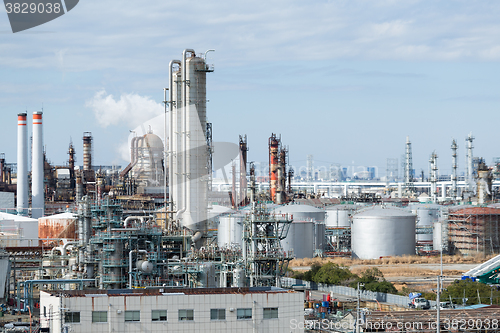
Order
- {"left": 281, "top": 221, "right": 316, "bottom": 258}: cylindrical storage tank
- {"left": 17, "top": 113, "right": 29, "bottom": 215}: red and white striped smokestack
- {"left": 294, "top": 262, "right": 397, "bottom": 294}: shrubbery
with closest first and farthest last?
{"left": 294, "top": 262, "right": 397, "bottom": 294}: shrubbery
{"left": 281, "top": 221, "right": 316, "bottom": 258}: cylindrical storage tank
{"left": 17, "top": 113, "right": 29, "bottom": 215}: red and white striped smokestack

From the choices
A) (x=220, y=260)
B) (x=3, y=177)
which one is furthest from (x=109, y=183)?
(x=220, y=260)

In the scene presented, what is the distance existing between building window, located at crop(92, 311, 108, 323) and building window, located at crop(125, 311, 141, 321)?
2.33ft

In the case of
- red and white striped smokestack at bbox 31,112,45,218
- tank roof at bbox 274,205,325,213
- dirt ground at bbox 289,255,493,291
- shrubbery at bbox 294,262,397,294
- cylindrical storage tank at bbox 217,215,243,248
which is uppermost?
red and white striped smokestack at bbox 31,112,45,218

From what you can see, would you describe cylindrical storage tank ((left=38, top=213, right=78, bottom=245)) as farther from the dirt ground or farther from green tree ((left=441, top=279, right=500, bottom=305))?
green tree ((left=441, top=279, right=500, bottom=305))

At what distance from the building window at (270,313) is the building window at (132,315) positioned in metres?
4.50

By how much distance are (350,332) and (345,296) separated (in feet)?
49.9

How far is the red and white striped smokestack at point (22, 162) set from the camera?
7619 cm

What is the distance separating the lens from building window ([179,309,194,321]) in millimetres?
25844

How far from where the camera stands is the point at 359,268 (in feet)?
196

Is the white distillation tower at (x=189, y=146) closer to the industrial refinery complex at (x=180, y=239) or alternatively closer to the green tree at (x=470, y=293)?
the industrial refinery complex at (x=180, y=239)

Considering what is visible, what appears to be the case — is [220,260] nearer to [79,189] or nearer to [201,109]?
[201,109]

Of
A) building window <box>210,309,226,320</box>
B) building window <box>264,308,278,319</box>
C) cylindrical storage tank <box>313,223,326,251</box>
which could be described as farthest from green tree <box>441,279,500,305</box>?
cylindrical storage tank <box>313,223,326,251</box>

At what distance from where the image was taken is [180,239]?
4153 centimetres

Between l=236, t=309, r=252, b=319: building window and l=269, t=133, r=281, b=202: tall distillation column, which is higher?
l=269, t=133, r=281, b=202: tall distillation column
